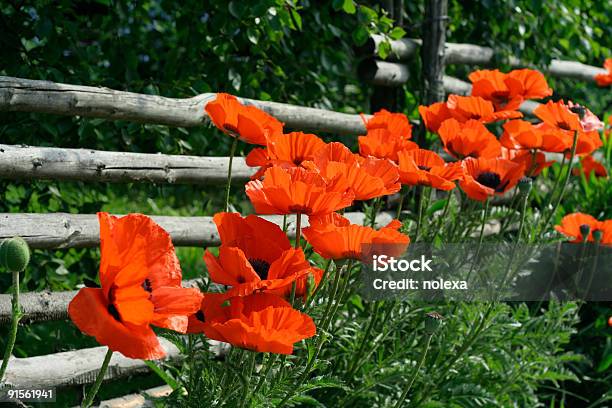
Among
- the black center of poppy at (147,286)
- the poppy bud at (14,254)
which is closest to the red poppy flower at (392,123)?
the black center of poppy at (147,286)

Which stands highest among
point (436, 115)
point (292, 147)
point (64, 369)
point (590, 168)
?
point (292, 147)

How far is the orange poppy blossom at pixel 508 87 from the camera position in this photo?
241cm

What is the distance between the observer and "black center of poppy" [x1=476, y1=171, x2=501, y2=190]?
210 centimetres

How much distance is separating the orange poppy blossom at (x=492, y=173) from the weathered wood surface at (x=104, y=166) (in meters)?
0.87

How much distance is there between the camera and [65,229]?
230cm

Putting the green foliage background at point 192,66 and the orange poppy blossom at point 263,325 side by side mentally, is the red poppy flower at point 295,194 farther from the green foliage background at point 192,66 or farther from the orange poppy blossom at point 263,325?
the green foliage background at point 192,66

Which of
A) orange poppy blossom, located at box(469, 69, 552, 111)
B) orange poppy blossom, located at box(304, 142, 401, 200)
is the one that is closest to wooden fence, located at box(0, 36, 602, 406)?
orange poppy blossom, located at box(469, 69, 552, 111)

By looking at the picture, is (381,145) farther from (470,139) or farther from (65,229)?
(65,229)

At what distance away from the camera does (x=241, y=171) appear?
2.84 m

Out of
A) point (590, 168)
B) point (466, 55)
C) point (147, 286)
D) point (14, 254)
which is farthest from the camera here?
point (466, 55)

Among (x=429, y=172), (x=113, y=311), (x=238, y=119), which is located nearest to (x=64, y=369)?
Answer: (x=238, y=119)

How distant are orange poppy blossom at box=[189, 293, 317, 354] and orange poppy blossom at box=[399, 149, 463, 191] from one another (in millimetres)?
651

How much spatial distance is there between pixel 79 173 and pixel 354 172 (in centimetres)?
115

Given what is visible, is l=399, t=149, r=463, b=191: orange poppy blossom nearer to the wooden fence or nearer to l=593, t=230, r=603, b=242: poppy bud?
l=593, t=230, r=603, b=242: poppy bud
